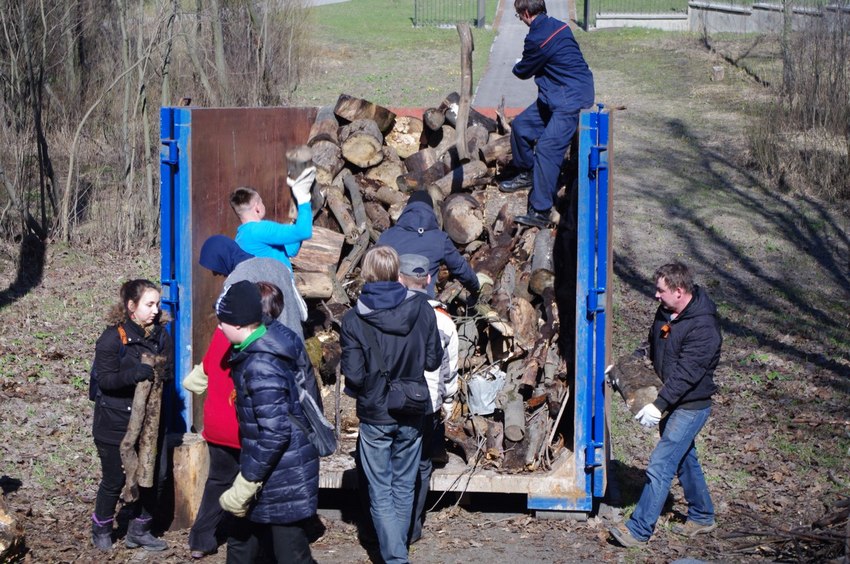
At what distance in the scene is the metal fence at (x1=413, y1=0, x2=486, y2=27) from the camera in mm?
34075

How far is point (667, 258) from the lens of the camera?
38.0 feet

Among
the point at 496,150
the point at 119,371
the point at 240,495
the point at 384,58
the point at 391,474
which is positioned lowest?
the point at 391,474

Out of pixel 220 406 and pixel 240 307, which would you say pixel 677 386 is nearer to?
pixel 220 406

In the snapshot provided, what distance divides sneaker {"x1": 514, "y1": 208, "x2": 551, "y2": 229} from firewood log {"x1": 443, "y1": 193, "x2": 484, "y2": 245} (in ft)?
2.12

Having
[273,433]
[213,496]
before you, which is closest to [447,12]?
[213,496]

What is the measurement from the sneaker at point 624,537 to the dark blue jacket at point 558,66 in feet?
9.94

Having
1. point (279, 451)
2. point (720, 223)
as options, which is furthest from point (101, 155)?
point (279, 451)

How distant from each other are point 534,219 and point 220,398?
3.21 meters

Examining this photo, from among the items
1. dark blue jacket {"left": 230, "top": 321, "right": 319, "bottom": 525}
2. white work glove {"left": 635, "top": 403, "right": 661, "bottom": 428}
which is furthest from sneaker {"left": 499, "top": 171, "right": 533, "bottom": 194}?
dark blue jacket {"left": 230, "top": 321, "right": 319, "bottom": 525}

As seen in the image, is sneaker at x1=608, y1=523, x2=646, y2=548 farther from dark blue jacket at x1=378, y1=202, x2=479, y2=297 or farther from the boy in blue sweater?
the boy in blue sweater

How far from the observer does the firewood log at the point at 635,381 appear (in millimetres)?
5637

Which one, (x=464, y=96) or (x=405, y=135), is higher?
(x=464, y=96)

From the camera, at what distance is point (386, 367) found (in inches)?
198

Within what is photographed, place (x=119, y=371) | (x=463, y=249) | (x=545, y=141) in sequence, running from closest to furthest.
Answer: (x=119, y=371) < (x=545, y=141) < (x=463, y=249)
